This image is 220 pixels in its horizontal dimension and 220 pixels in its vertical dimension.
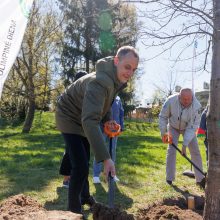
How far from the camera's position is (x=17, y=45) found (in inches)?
169

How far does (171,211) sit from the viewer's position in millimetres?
4336

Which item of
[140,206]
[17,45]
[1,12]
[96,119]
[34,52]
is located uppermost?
[34,52]

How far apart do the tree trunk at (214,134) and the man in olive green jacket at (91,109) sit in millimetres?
752

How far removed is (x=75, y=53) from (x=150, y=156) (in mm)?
17872

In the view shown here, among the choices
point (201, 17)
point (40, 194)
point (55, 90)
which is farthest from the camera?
point (55, 90)

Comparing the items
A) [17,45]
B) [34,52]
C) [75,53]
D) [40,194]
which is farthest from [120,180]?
[75,53]

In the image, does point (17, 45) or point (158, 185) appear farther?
point (158, 185)

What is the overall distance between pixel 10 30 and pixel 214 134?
2.34 m

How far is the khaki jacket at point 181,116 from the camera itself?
6.34 metres

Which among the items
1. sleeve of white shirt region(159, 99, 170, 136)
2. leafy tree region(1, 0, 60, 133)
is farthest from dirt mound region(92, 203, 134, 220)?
leafy tree region(1, 0, 60, 133)

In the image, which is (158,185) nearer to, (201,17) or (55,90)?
(201,17)

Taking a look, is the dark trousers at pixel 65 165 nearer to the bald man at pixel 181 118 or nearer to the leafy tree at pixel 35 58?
the bald man at pixel 181 118

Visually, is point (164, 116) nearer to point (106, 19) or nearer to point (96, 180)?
point (96, 180)

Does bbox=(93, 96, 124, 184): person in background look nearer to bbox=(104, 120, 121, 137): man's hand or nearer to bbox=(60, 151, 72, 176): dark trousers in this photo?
bbox=(60, 151, 72, 176): dark trousers
